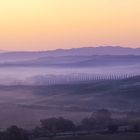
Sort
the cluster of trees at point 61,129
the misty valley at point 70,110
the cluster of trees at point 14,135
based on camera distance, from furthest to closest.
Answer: the misty valley at point 70,110, the cluster of trees at point 61,129, the cluster of trees at point 14,135

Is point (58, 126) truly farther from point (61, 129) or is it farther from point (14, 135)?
point (14, 135)

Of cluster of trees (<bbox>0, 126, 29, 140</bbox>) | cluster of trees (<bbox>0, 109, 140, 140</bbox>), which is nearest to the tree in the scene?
cluster of trees (<bbox>0, 109, 140, 140</bbox>)

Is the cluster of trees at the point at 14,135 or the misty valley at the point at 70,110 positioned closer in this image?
the cluster of trees at the point at 14,135

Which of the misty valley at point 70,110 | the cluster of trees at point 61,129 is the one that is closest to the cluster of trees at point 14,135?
the cluster of trees at point 61,129

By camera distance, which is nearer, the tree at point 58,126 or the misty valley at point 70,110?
the misty valley at point 70,110

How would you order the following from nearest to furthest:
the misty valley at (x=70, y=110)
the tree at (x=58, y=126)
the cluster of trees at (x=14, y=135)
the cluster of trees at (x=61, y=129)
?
1. the cluster of trees at (x=14, y=135)
2. the cluster of trees at (x=61, y=129)
3. the misty valley at (x=70, y=110)
4. the tree at (x=58, y=126)

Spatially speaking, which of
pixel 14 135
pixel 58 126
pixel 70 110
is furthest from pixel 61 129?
pixel 70 110

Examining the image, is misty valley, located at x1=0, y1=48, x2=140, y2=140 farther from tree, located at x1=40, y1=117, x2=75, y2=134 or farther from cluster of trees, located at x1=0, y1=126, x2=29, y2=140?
cluster of trees, located at x1=0, y1=126, x2=29, y2=140

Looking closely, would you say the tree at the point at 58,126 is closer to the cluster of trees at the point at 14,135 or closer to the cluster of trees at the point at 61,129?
the cluster of trees at the point at 61,129

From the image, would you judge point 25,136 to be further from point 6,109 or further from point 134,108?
point 134,108

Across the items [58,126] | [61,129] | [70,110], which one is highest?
[70,110]

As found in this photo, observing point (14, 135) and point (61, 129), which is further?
point (61, 129)

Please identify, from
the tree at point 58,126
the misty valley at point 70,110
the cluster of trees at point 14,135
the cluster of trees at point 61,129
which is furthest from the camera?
the tree at point 58,126

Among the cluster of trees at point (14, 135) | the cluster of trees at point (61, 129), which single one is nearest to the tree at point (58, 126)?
the cluster of trees at point (61, 129)
